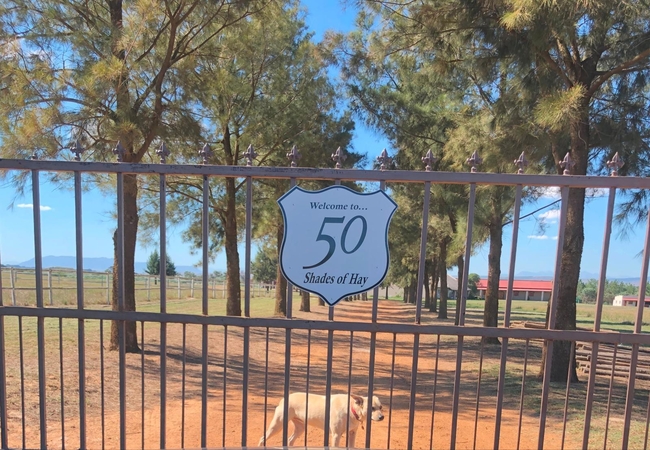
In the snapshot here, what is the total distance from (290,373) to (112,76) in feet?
17.2

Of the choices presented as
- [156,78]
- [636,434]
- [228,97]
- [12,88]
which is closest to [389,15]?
[156,78]

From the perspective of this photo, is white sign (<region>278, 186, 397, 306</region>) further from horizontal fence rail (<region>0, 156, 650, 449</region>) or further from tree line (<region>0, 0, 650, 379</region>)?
tree line (<region>0, 0, 650, 379</region>)

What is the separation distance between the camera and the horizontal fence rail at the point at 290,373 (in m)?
2.92

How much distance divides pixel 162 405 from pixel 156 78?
6.71m

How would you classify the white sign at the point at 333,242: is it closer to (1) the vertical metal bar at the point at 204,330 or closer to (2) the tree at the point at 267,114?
(1) the vertical metal bar at the point at 204,330

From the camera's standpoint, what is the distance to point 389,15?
7879 mm

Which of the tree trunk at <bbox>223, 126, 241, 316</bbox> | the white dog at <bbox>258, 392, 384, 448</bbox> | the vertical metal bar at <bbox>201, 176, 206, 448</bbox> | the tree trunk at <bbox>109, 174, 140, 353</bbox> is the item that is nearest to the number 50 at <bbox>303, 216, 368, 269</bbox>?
the vertical metal bar at <bbox>201, 176, 206, 448</bbox>

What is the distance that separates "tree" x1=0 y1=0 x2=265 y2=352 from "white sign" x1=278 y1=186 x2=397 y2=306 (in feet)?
15.1

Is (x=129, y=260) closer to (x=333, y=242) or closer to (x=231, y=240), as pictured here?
(x=231, y=240)

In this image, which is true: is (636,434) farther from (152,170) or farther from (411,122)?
(411,122)

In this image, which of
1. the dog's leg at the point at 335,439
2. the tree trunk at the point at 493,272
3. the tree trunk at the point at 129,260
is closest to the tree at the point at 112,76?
the tree trunk at the point at 129,260

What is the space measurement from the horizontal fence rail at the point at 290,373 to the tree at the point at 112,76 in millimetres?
1402

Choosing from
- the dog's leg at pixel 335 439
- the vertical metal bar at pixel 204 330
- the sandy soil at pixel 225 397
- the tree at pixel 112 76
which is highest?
the tree at pixel 112 76

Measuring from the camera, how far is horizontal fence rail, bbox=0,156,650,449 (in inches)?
115
